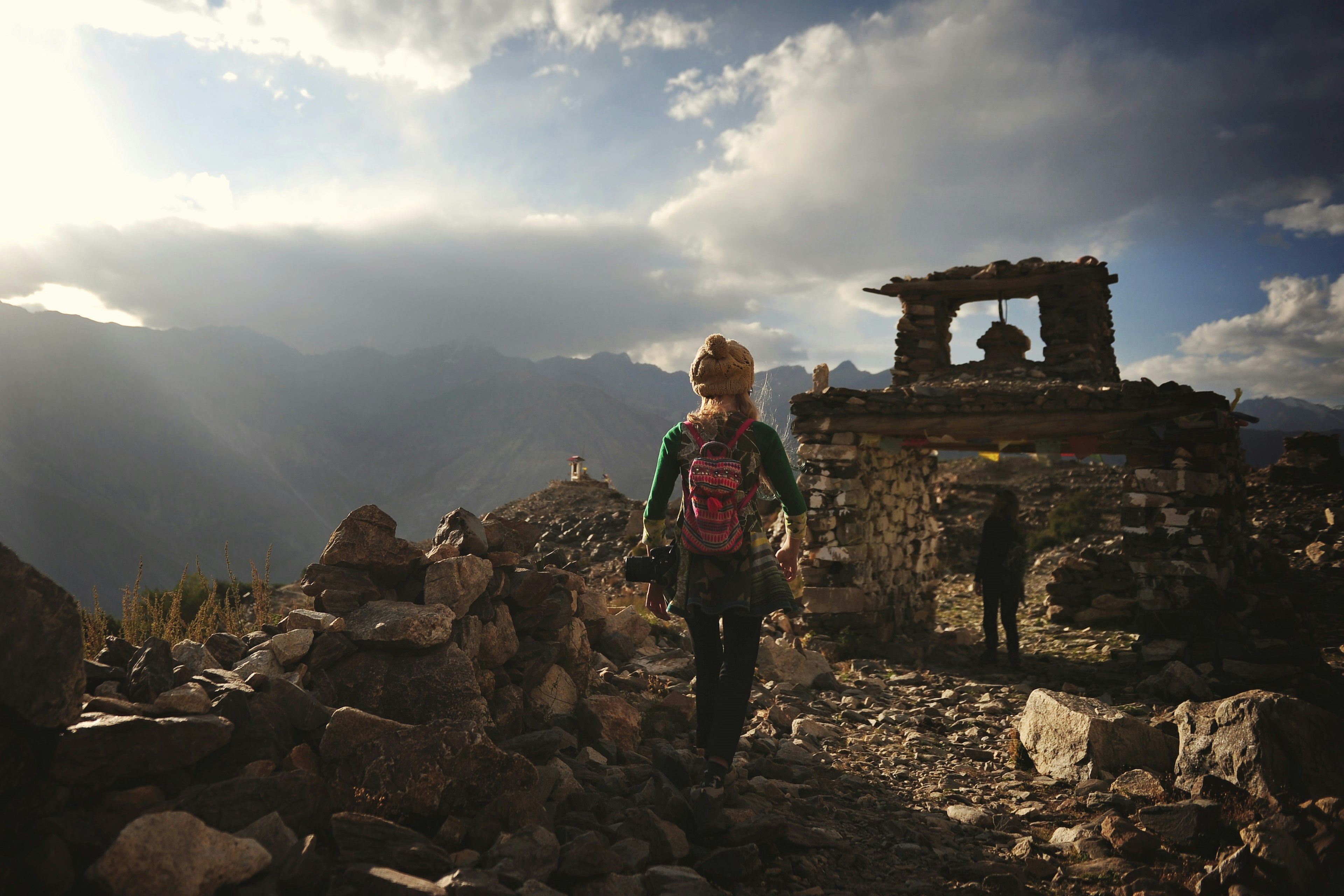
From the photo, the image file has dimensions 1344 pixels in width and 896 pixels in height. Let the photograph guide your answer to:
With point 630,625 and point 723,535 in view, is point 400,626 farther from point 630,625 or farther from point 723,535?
point 630,625

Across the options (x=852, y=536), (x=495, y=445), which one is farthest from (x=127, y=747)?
(x=495, y=445)

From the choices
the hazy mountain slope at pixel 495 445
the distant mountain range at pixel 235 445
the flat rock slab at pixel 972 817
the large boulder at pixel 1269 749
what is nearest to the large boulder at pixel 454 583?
the flat rock slab at pixel 972 817

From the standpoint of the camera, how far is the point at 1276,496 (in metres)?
18.3

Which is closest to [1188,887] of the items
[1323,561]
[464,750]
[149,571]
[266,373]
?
[464,750]

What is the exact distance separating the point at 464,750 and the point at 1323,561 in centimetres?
1712

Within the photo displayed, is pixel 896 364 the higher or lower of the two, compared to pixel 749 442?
higher

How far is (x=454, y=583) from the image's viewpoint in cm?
400

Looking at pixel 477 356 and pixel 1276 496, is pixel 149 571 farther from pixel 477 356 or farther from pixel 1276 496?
pixel 477 356

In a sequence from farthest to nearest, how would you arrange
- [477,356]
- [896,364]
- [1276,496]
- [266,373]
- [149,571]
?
1. [477,356]
2. [266,373]
3. [149,571]
4. [1276,496]
5. [896,364]

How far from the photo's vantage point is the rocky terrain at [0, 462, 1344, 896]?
7.56 ft

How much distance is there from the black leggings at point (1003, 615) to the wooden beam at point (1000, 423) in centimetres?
210

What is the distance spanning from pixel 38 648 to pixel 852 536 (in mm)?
8424

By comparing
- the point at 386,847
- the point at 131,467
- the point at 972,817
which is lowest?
the point at 972,817

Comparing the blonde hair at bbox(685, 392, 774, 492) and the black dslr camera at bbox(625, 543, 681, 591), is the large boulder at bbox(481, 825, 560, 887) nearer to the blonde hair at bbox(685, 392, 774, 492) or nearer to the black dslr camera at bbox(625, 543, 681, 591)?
the black dslr camera at bbox(625, 543, 681, 591)
